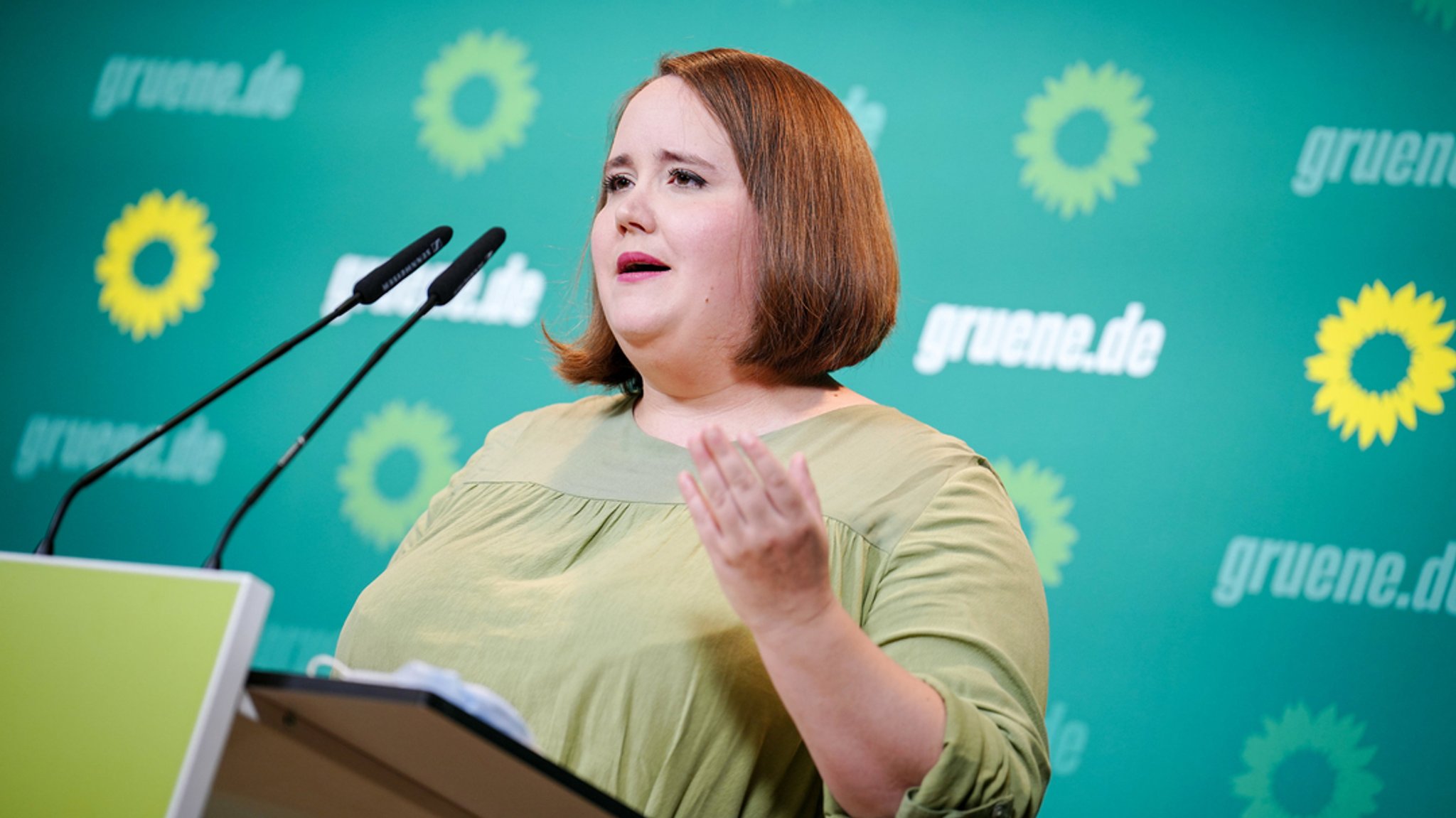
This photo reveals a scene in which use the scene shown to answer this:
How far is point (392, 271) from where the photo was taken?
137cm

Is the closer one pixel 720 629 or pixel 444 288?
pixel 720 629

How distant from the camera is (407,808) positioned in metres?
1.01

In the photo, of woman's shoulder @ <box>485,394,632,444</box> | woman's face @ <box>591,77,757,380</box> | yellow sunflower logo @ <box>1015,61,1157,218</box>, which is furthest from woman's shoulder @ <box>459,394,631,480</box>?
yellow sunflower logo @ <box>1015,61,1157,218</box>

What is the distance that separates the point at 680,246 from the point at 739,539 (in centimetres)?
58

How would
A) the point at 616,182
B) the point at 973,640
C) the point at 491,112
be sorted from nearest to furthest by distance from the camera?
the point at 973,640 → the point at 616,182 → the point at 491,112

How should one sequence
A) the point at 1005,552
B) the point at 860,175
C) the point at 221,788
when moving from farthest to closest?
the point at 860,175 < the point at 1005,552 < the point at 221,788

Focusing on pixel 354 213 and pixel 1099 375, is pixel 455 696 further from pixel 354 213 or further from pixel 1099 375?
pixel 354 213

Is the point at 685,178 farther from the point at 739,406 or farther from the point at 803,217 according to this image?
the point at 739,406

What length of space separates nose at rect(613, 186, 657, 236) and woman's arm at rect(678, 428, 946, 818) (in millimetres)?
533

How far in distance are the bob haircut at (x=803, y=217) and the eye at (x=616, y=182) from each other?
13 centimetres

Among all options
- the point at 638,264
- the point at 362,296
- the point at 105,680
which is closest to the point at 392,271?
the point at 362,296

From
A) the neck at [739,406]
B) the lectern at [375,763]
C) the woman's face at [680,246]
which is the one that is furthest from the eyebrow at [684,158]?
the lectern at [375,763]

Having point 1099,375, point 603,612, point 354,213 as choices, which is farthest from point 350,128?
point 603,612

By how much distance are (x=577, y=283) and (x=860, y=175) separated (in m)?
0.50
